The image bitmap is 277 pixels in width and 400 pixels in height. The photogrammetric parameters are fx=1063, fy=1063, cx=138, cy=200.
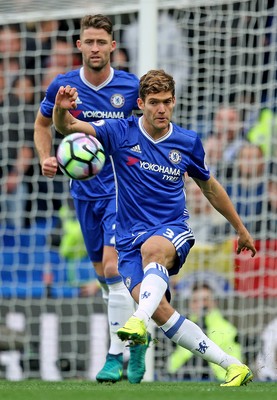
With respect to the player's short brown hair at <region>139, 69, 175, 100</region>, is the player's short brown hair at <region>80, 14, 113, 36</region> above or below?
above

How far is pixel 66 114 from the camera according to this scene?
607 centimetres

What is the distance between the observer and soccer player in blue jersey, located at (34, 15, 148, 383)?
285 inches

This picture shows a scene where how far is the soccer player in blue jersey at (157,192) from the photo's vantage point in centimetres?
617

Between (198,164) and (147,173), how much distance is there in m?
0.35

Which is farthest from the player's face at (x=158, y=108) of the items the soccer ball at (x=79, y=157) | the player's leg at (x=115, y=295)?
the player's leg at (x=115, y=295)

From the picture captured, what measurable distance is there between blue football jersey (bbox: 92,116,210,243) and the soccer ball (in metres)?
0.40

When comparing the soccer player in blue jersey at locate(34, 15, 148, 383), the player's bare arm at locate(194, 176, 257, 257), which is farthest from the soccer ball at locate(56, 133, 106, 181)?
the soccer player in blue jersey at locate(34, 15, 148, 383)

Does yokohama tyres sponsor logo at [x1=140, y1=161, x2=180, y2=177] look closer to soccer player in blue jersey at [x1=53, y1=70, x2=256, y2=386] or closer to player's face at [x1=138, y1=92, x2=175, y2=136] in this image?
soccer player in blue jersey at [x1=53, y1=70, x2=256, y2=386]

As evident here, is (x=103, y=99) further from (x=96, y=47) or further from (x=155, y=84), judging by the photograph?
(x=155, y=84)

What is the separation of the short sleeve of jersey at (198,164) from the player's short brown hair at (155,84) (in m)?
0.43

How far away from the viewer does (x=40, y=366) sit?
1007cm

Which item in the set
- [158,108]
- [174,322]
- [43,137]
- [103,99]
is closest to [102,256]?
[43,137]

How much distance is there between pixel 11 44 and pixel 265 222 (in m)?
3.25

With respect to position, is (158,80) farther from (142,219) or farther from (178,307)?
(178,307)
